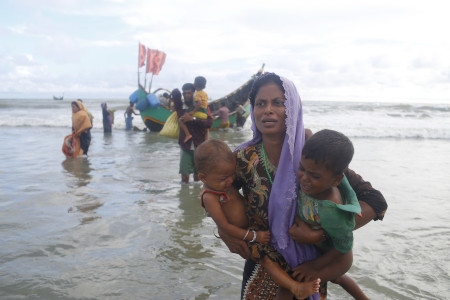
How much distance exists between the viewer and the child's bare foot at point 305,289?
173cm

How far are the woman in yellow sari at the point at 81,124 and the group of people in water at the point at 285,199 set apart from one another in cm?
832

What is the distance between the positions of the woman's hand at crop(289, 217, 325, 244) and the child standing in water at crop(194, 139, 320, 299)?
0.15m

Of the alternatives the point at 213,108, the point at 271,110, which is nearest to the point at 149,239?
the point at 271,110

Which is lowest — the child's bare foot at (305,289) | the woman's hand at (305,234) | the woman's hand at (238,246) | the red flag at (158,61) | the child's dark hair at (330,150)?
the child's bare foot at (305,289)

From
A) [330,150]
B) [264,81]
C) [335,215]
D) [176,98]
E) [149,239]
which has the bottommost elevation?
[149,239]

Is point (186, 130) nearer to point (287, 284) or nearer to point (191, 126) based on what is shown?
point (191, 126)

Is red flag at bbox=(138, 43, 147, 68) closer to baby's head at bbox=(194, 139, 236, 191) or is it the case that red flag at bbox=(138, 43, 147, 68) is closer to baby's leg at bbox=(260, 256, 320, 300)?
baby's head at bbox=(194, 139, 236, 191)

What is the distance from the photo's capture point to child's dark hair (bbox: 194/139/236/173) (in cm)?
190

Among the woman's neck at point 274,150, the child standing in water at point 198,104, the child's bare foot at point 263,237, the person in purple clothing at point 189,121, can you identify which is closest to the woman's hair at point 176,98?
the person in purple clothing at point 189,121

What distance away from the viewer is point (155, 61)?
55.0ft

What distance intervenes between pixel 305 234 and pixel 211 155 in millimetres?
553

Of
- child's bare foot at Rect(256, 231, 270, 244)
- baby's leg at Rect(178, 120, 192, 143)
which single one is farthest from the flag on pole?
child's bare foot at Rect(256, 231, 270, 244)

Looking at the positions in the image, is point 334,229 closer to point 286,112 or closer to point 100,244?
point 286,112

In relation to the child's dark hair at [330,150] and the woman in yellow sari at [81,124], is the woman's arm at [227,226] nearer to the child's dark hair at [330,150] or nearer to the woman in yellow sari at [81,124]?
the child's dark hair at [330,150]
